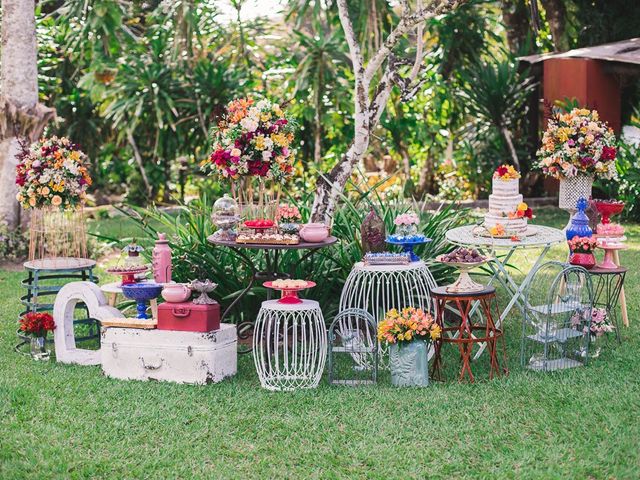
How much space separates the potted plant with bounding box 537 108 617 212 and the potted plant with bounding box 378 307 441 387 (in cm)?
207

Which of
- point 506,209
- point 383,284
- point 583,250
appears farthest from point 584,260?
point 383,284

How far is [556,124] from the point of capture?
25.0 feet

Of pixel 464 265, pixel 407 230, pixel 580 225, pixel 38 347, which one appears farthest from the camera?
pixel 580 225

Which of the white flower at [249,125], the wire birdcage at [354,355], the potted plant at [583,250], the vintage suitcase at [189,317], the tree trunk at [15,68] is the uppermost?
the tree trunk at [15,68]

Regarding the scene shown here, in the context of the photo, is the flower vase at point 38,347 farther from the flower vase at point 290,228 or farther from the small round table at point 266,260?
the flower vase at point 290,228

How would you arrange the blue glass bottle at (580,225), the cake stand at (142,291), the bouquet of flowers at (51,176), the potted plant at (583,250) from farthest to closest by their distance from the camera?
the bouquet of flowers at (51,176) → the blue glass bottle at (580,225) → the potted plant at (583,250) → the cake stand at (142,291)

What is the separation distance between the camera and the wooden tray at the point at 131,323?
6.44m

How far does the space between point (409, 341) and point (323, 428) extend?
983 millimetres

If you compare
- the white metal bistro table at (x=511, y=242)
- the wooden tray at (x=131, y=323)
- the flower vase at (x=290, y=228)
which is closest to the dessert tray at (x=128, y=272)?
the wooden tray at (x=131, y=323)

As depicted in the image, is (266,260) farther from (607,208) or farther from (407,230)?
(607,208)

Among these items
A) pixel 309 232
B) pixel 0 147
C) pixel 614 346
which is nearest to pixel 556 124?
pixel 614 346

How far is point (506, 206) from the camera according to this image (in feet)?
22.2

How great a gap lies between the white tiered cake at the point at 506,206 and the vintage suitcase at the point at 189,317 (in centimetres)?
203

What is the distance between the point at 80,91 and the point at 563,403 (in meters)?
11.8
